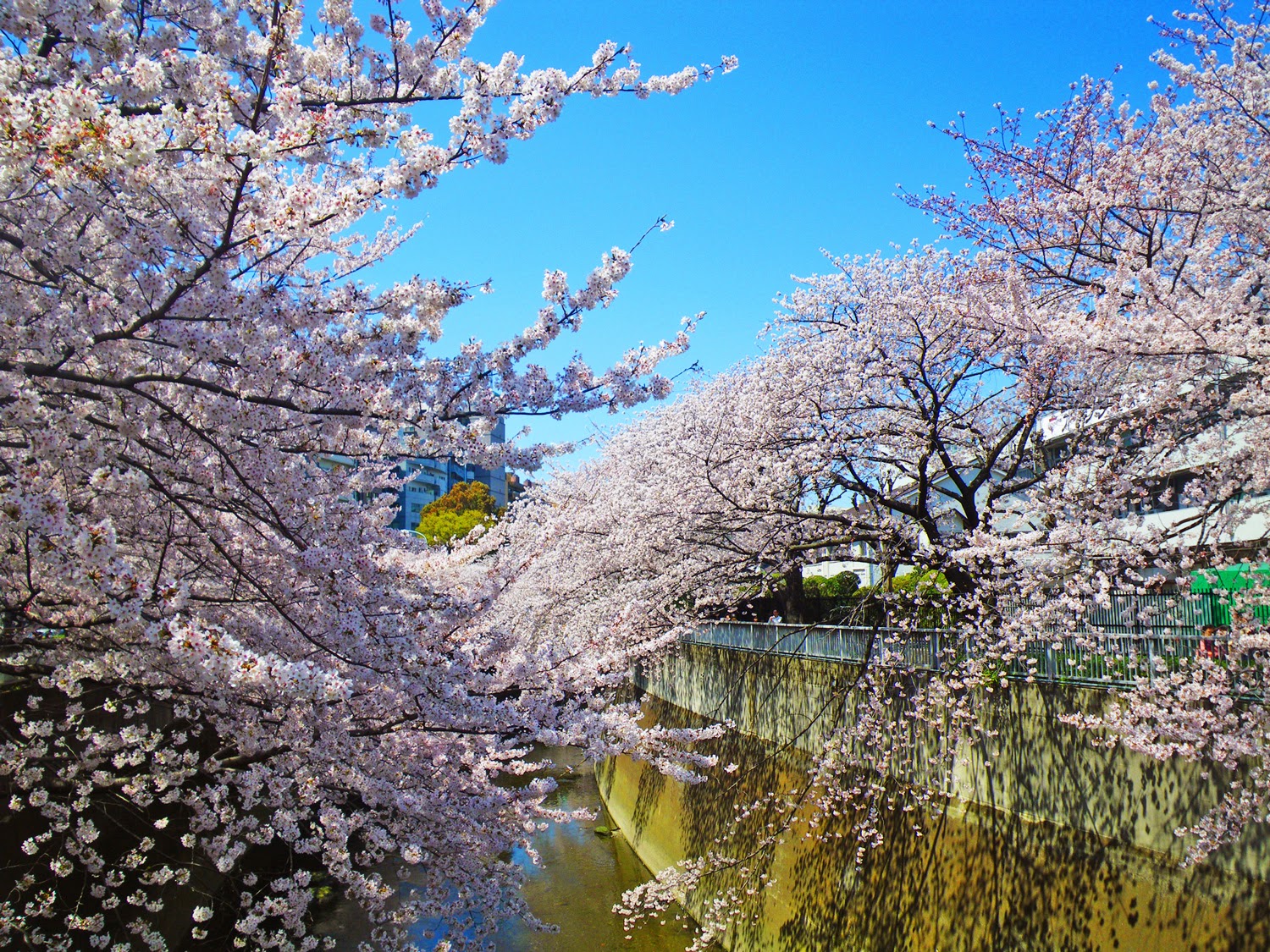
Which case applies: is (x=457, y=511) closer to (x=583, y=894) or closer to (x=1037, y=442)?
(x=583, y=894)

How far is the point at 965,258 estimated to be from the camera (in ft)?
31.2

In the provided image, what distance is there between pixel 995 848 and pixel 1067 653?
1.78m

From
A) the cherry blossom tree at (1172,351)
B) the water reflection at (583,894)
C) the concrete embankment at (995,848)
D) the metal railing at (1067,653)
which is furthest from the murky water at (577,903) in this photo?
the cherry blossom tree at (1172,351)

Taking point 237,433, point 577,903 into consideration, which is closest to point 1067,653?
point 237,433

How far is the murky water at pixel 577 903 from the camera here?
36.6 ft

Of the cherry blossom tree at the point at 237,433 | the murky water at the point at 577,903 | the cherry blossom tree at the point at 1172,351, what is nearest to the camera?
the cherry blossom tree at the point at 237,433

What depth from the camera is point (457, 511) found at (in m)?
48.0

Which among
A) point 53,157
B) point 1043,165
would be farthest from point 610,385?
point 1043,165

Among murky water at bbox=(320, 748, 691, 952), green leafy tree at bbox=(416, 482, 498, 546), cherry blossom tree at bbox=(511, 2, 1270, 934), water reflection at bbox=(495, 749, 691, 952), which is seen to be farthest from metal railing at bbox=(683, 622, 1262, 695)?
green leafy tree at bbox=(416, 482, 498, 546)

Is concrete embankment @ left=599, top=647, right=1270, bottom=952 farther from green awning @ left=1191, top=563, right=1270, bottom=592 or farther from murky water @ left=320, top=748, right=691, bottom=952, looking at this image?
murky water @ left=320, top=748, right=691, bottom=952

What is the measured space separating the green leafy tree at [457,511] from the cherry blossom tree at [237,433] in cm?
3529

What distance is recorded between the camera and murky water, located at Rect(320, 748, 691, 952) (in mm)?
11156

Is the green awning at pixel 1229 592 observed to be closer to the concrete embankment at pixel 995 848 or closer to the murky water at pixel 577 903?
the concrete embankment at pixel 995 848

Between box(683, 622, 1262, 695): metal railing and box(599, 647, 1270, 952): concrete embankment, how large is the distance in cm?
20
